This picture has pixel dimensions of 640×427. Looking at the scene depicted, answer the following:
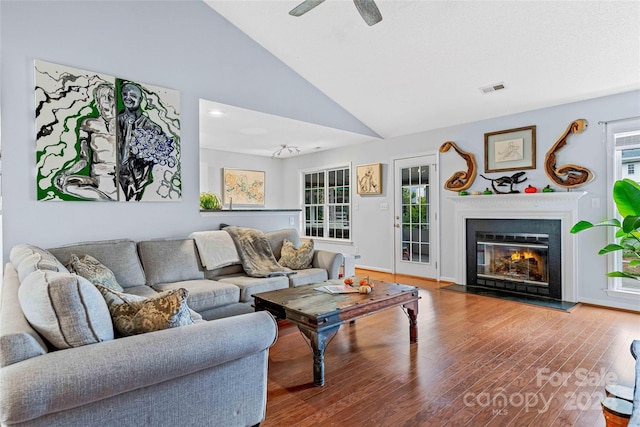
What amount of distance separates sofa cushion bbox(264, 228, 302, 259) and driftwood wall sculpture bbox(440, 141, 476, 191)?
253 cm

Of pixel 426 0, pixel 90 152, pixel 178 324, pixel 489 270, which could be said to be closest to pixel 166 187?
pixel 90 152

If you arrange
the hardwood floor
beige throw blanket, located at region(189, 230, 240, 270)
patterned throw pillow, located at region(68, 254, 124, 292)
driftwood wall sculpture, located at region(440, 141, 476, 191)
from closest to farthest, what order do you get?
the hardwood floor, patterned throw pillow, located at region(68, 254, 124, 292), beige throw blanket, located at region(189, 230, 240, 270), driftwood wall sculpture, located at region(440, 141, 476, 191)

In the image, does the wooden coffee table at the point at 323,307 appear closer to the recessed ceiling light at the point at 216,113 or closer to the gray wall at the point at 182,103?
the gray wall at the point at 182,103

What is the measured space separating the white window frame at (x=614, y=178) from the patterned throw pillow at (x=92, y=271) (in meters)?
5.05

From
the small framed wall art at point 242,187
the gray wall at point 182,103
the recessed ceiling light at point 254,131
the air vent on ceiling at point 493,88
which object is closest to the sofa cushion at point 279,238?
the gray wall at point 182,103

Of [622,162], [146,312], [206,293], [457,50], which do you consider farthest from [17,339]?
[622,162]

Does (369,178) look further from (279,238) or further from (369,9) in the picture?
(369,9)

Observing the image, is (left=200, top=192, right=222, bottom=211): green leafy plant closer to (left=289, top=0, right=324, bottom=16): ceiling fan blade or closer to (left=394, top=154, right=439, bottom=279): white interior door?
(left=289, top=0, right=324, bottom=16): ceiling fan blade

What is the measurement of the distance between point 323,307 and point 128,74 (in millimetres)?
2962

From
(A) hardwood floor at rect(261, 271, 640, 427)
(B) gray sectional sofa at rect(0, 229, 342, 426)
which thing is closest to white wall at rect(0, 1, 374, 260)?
(B) gray sectional sofa at rect(0, 229, 342, 426)

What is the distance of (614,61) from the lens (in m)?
3.53

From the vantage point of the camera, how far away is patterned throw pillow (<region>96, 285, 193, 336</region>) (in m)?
1.45

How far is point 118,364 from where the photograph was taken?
3.93ft

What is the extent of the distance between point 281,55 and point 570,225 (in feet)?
13.7
